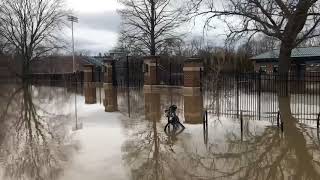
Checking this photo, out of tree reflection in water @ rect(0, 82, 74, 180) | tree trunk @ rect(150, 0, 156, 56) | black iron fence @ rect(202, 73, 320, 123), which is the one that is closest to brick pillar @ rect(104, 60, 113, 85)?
tree trunk @ rect(150, 0, 156, 56)

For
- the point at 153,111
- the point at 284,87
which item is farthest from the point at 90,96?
the point at 284,87

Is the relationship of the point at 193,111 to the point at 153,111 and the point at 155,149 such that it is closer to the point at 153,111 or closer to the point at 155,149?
the point at 153,111

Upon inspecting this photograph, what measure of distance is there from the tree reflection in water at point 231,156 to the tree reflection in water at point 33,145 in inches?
62.5

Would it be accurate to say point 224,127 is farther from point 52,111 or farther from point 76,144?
point 52,111

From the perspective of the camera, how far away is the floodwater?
27.4 feet

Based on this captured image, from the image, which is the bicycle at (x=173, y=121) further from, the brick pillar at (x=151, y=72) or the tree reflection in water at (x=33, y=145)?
the brick pillar at (x=151, y=72)

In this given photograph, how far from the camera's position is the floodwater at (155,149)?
8.36 meters

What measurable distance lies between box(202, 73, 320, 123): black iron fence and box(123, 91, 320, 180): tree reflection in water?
4.12m

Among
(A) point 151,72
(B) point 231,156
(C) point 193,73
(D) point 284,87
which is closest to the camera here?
(B) point 231,156

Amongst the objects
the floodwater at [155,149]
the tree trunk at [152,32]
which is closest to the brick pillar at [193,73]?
the floodwater at [155,149]

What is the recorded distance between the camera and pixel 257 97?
78.4 ft

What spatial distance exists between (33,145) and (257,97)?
14685 mm

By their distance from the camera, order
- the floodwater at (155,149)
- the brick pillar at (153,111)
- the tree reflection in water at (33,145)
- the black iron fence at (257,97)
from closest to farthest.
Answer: the floodwater at (155,149) < the tree reflection in water at (33,145) < the brick pillar at (153,111) < the black iron fence at (257,97)

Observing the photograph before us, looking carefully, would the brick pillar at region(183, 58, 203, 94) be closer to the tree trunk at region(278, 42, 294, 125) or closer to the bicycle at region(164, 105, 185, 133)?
the tree trunk at region(278, 42, 294, 125)
